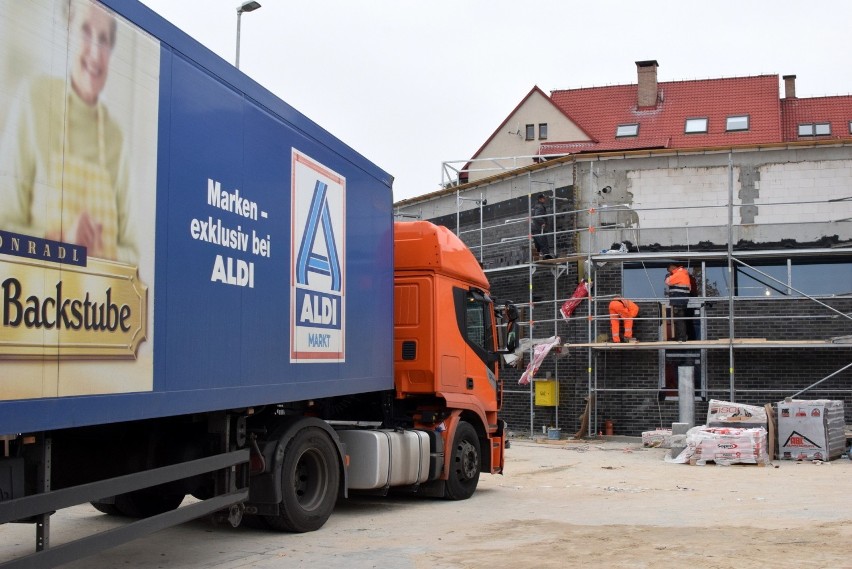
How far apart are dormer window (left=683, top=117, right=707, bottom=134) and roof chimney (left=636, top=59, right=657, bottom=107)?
1978 mm

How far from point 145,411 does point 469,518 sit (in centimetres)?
476

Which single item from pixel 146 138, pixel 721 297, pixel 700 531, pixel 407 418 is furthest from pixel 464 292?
pixel 721 297

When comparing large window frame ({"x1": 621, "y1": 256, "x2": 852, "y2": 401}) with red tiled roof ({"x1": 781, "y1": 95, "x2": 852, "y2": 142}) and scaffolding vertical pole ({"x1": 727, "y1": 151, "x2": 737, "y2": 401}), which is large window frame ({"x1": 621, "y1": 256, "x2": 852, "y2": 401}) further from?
red tiled roof ({"x1": 781, "y1": 95, "x2": 852, "y2": 142})

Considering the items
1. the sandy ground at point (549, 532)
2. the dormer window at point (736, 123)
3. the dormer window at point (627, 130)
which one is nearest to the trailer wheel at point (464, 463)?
the sandy ground at point (549, 532)

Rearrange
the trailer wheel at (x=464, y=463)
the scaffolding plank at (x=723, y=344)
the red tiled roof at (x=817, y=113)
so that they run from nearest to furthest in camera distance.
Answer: the trailer wheel at (x=464, y=463) < the scaffolding plank at (x=723, y=344) < the red tiled roof at (x=817, y=113)

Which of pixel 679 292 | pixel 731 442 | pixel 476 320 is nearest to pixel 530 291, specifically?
pixel 679 292

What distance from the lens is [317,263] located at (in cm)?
792

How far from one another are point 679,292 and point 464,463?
8.99m

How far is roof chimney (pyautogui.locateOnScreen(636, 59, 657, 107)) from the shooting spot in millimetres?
38281

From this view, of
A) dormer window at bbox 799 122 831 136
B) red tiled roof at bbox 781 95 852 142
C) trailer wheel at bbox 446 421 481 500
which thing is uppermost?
red tiled roof at bbox 781 95 852 142

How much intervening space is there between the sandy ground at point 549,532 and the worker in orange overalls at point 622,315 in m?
6.12

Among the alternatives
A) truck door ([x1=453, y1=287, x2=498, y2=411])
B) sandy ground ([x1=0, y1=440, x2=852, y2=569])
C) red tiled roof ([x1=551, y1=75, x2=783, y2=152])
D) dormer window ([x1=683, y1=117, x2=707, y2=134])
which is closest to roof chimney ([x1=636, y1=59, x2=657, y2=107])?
red tiled roof ([x1=551, y1=75, x2=783, y2=152])

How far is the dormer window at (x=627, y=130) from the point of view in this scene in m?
37.4

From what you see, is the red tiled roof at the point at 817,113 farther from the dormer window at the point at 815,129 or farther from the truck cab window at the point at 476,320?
the truck cab window at the point at 476,320
